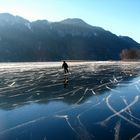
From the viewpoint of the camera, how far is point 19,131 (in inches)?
365

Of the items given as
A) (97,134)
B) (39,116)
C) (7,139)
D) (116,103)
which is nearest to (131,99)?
(116,103)

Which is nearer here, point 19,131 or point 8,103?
point 19,131

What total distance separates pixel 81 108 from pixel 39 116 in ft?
6.91

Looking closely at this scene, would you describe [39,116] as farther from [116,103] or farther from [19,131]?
[116,103]

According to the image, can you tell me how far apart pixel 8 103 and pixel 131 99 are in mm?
5833

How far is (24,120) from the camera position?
1068cm

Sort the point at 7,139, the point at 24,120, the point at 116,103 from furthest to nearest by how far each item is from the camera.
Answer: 1. the point at 116,103
2. the point at 24,120
3. the point at 7,139

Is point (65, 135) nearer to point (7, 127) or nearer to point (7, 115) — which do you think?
point (7, 127)

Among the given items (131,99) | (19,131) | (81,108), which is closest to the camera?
(19,131)

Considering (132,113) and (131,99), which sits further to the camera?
(131,99)

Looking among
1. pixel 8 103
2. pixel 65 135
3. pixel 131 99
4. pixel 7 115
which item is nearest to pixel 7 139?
pixel 65 135

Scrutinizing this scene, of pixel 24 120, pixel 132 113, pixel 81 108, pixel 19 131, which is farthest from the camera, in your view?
pixel 81 108

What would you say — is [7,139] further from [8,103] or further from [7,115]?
[8,103]

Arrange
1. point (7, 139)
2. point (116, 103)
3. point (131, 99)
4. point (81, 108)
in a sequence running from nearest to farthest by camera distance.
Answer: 1. point (7, 139)
2. point (81, 108)
3. point (116, 103)
4. point (131, 99)
